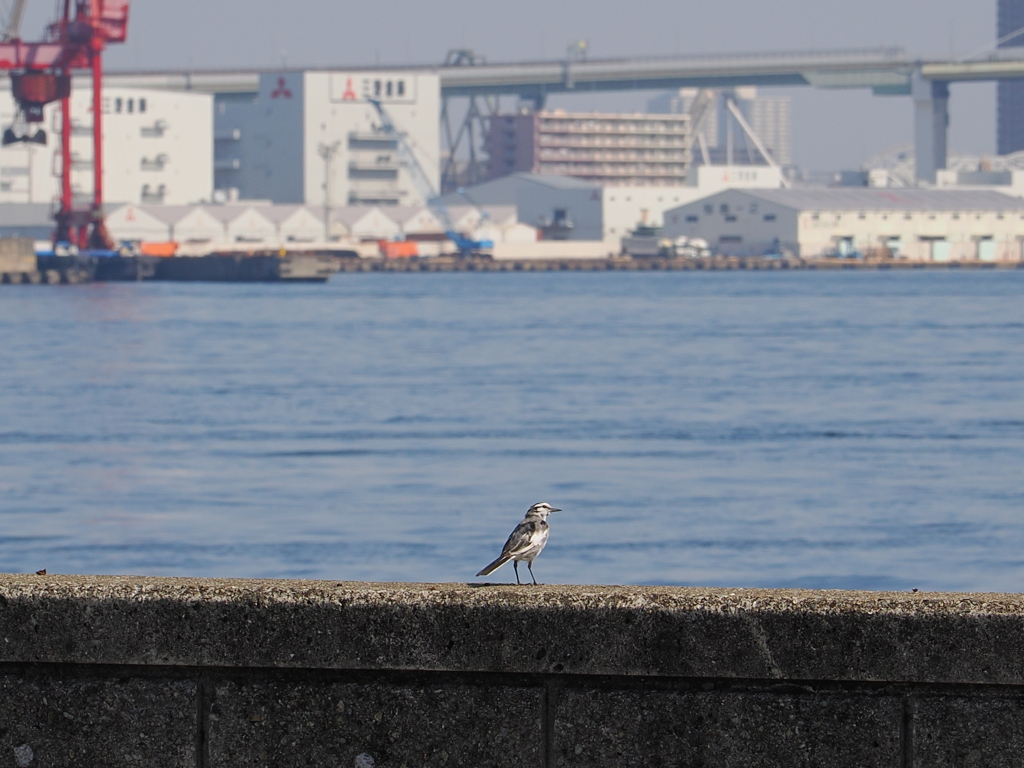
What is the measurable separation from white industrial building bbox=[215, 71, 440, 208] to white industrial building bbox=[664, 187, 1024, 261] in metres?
20.0

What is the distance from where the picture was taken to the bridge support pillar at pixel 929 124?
131 metres

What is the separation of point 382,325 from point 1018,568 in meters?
44.9

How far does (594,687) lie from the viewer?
346 cm

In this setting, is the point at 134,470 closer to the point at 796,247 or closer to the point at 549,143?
the point at 796,247

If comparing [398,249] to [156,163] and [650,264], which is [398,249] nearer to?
[156,163]

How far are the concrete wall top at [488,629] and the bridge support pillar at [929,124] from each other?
132 meters

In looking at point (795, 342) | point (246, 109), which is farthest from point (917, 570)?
point (246, 109)

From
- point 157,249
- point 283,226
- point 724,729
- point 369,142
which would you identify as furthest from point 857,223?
point 724,729

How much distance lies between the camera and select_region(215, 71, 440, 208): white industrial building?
398ft

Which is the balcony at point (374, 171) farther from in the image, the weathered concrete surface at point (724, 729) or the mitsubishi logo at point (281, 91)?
the weathered concrete surface at point (724, 729)

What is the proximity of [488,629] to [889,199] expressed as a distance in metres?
120

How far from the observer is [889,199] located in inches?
4732

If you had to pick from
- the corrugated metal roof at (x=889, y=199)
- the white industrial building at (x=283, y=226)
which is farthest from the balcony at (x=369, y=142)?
the corrugated metal roof at (x=889, y=199)

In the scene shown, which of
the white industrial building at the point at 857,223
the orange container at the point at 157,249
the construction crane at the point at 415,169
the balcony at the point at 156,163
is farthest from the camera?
the construction crane at the point at 415,169
